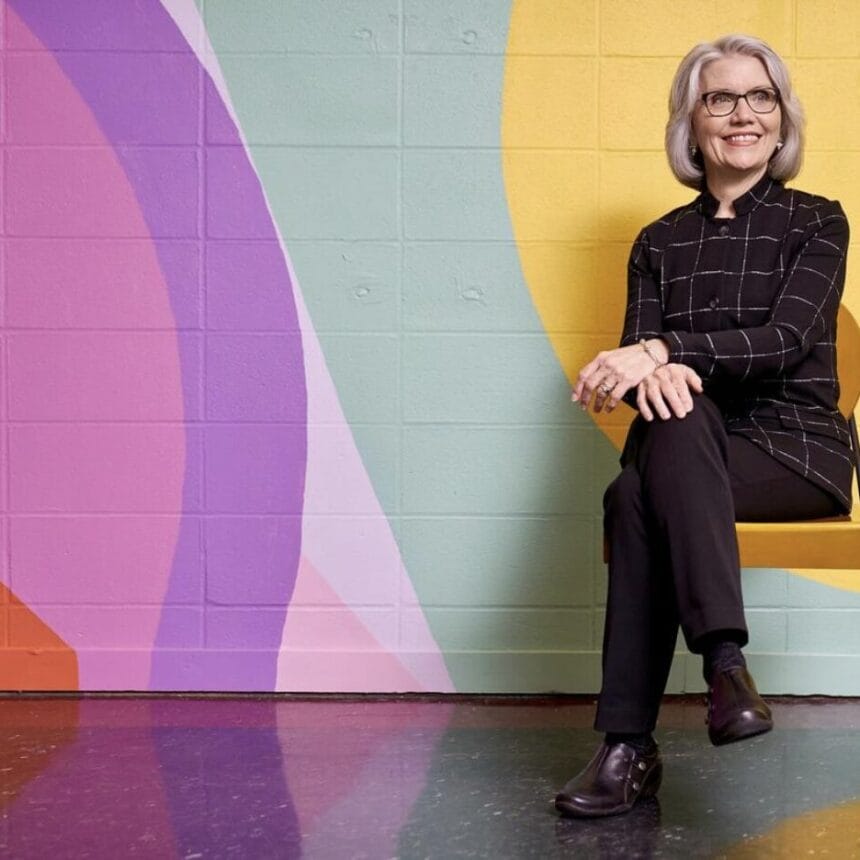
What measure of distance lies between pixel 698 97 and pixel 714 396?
2.04ft

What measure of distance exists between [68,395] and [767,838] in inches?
76.7

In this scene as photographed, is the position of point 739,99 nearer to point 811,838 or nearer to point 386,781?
point 811,838

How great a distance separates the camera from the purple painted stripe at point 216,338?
9.58ft

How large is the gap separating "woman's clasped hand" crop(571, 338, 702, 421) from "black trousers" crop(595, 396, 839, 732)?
3cm

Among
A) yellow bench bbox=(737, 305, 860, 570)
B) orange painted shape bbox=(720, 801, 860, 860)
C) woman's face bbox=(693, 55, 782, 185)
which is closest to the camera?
orange painted shape bbox=(720, 801, 860, 860)

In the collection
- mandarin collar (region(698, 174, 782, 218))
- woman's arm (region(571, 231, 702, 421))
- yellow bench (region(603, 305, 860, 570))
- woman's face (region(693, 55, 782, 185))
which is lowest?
yellow bench (region(603, 305, 860, 570))

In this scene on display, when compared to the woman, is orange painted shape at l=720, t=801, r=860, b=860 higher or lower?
lower

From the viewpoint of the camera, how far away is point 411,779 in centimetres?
225

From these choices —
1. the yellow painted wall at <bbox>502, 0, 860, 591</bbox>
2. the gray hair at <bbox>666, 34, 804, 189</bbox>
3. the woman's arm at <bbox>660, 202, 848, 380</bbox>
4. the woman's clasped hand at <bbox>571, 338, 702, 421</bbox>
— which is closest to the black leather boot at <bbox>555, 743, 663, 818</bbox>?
the woman's clasped hand at <bbox>571, 338, 702, 421</bbox>

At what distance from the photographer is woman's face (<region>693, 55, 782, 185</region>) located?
2.37 meters

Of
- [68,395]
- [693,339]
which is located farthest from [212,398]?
[693,339]

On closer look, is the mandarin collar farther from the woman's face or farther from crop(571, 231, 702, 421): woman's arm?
crop(571, 231, 702, 421): woman's arm

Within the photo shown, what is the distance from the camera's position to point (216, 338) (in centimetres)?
295

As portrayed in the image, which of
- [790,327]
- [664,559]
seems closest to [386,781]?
[664,559]
